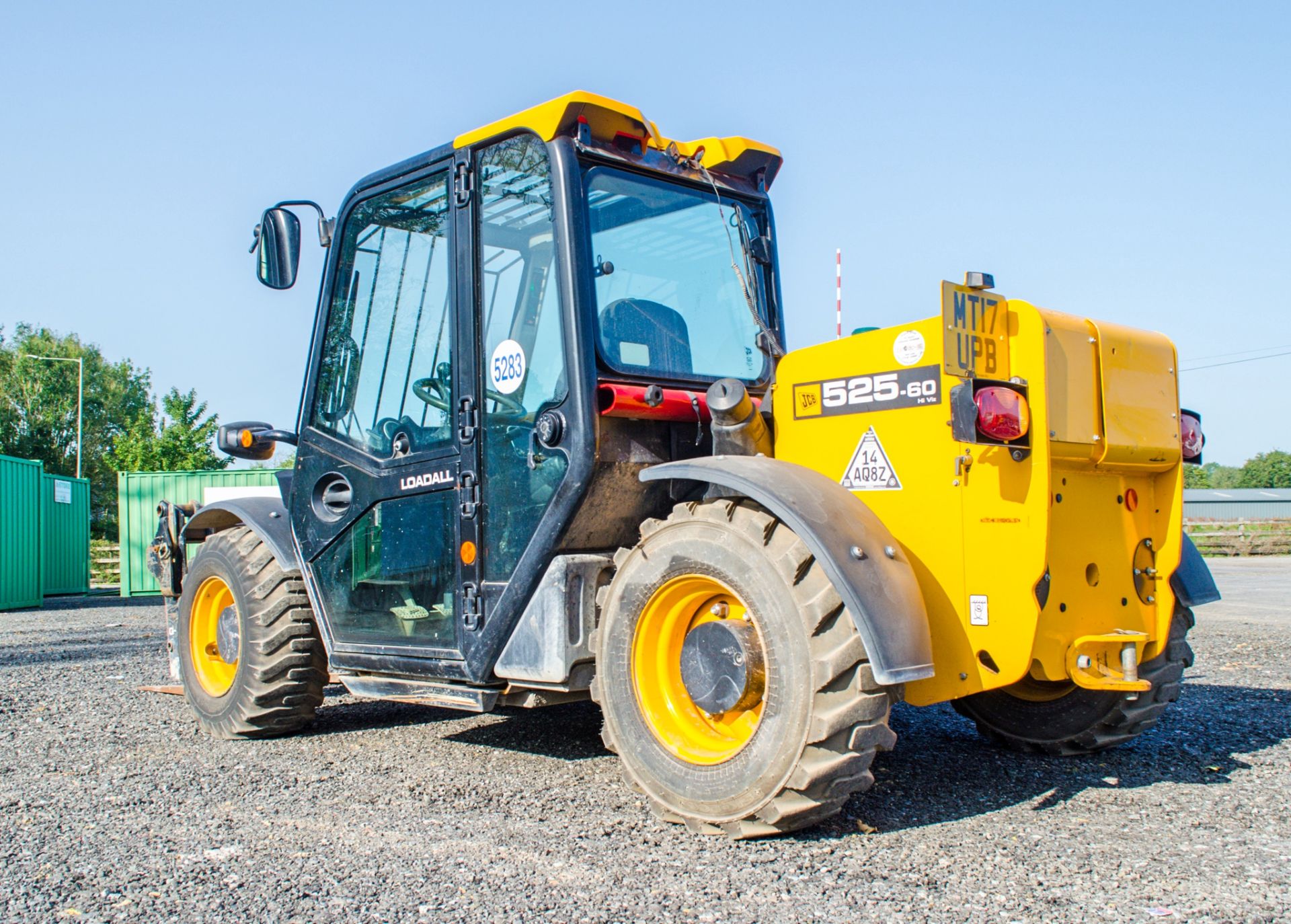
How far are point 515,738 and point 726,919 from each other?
107 inches

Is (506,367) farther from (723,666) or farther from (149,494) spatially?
(149,494)

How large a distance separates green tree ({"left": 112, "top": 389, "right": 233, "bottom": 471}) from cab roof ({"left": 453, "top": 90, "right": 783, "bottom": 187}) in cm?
3664

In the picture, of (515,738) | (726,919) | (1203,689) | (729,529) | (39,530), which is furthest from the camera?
(39,530)

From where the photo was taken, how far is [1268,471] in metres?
97.1

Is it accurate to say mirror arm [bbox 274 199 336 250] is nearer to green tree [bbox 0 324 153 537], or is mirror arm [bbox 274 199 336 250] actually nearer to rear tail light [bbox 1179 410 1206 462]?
rear tail light [bbox 1179 410 1206 462]

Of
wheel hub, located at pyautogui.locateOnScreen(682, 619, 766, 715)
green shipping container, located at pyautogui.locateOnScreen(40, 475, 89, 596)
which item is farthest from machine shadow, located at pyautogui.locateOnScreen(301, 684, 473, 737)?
green shipping container, located at pyautogui.locateOnScreen(40, 475, 89, 596)

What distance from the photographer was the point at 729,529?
3697mm

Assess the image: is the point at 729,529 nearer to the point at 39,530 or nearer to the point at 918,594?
the point at 918,594

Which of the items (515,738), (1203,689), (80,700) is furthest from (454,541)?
(1203,689)

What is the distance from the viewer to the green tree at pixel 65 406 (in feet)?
183

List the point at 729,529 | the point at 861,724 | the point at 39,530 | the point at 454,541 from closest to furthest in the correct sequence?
the point at 861,724, the point at 729,529, the point at 454,541, the point at 39,530

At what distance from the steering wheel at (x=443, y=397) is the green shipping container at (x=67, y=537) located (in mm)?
19295

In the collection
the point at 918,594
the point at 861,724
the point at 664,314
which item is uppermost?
the point at 664,314

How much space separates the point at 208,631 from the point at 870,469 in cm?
405
